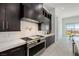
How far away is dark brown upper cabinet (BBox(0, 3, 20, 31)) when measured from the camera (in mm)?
2227

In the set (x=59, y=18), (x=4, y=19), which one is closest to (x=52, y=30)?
(x=59, y=18)

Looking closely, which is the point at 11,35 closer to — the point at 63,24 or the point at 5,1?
the point at 5,1

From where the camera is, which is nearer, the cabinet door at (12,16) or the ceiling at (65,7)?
the cabinet door at (12,16)

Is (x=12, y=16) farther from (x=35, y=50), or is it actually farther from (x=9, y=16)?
(x=35, y=50)

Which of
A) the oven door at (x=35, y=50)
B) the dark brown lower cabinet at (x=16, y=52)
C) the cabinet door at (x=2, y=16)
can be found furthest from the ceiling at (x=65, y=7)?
the cabinet door at (x=2, y=16)

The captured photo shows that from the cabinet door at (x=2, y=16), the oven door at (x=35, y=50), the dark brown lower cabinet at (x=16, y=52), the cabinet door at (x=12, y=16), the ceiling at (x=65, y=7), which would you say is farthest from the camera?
the ceiling at (x=65, y=7)

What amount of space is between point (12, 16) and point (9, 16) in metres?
0.14

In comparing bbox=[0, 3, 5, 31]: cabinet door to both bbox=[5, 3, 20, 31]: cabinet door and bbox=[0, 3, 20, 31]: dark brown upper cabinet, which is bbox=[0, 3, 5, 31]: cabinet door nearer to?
bbox=[0, 3, 20, 31]: dark brown upper cabinet

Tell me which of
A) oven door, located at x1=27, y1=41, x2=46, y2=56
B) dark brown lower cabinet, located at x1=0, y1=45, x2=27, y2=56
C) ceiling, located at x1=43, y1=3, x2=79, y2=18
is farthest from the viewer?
ceiling, located at x1=43, y1=3, x2=79, y2=18

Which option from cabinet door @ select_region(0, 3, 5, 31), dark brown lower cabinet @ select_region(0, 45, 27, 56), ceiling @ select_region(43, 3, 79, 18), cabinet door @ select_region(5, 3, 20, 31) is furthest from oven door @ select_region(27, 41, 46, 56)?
ceiling @ select_region(43, 3, 79, 18)

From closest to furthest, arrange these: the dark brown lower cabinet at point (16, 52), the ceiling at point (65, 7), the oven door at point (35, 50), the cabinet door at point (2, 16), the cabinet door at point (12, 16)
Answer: the dark brown lower cabinet at point (16, 52), the cabinet door at point (2, 16), the cabinet door at point (12, 16), the oven door at point (35, 50), the ceiling at point (65, 7)

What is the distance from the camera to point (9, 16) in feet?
8.19

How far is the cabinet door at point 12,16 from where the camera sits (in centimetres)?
244

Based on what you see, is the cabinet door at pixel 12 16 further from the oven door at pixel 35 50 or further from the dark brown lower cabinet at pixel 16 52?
the oven door at pixel 35 50
